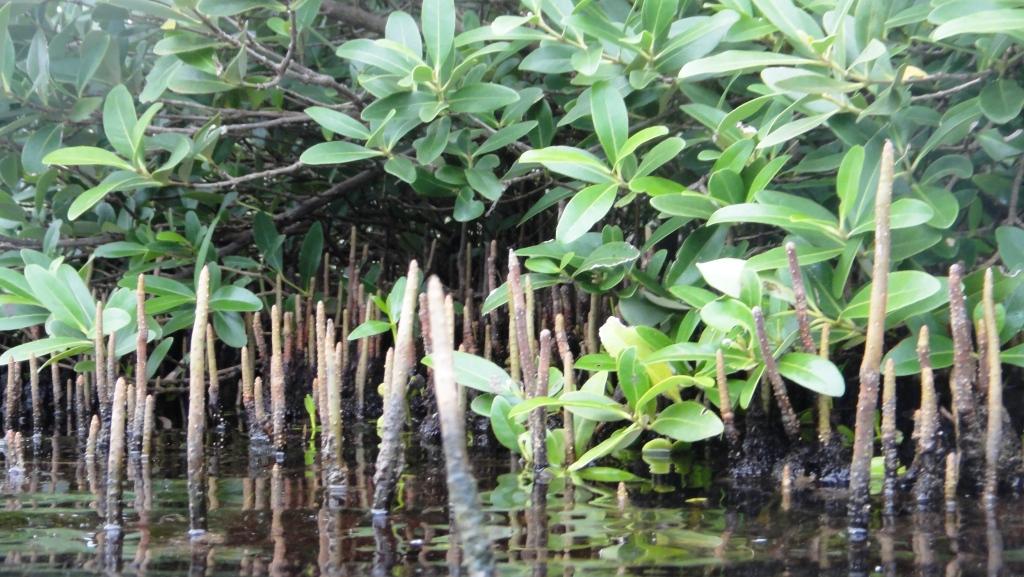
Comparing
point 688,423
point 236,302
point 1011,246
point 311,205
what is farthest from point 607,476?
point 311,205

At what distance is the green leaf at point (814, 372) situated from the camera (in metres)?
2.18

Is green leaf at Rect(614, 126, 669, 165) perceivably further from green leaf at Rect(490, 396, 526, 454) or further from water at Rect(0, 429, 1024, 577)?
water at Rect(0, 429, 1024, 577)

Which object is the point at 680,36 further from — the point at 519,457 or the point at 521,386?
the point at 519,457

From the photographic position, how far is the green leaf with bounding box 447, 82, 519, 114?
→ 279 centimetres

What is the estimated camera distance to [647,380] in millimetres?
2451

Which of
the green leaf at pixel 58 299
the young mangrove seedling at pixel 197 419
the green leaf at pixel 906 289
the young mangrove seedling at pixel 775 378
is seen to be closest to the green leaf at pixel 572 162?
the young mangrove seedling at pixel 775 378

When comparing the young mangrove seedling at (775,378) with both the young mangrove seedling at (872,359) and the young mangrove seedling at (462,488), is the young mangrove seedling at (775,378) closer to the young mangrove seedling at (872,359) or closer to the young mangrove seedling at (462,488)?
the young mangrove seedling at (872,359)

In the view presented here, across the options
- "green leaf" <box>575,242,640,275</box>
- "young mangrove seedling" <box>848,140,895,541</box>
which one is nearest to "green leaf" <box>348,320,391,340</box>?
"green leaf" <box>575,242,640,275</box>

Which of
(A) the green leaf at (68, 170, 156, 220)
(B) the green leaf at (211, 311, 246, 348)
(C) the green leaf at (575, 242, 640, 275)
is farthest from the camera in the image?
(B) the green leaf at (211, 311, 246, 348)

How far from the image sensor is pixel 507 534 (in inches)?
80.8

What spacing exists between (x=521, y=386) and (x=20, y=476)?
1.40 m

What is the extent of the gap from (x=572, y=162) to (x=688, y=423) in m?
0.69

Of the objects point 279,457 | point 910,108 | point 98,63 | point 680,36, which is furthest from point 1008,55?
point 98,63

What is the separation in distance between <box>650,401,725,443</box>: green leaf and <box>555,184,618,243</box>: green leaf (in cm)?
49
